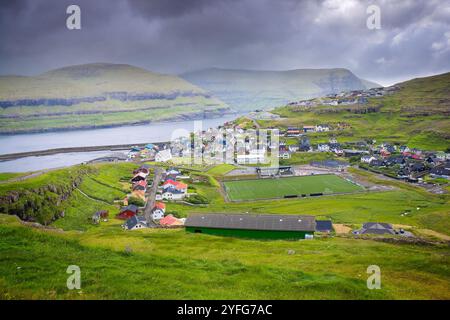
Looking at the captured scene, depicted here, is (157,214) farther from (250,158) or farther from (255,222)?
(250,158)

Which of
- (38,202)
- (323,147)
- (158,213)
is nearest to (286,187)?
(158,213)

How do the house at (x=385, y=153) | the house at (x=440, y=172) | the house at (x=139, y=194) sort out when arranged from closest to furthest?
the house at (x=139, y=194), the house at (x=440, y=172), the house at (x=385, y=153)

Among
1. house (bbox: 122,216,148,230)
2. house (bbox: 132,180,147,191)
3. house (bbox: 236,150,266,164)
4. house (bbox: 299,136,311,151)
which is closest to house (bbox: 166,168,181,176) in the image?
house (bbox: 132,180,147,191)

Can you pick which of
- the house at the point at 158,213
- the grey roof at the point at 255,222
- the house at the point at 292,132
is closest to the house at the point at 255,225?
the grey roof at the point at 255,222

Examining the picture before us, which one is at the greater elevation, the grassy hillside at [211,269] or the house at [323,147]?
the house at [323,147]

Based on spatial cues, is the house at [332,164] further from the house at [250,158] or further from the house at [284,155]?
the house at [250,158]
